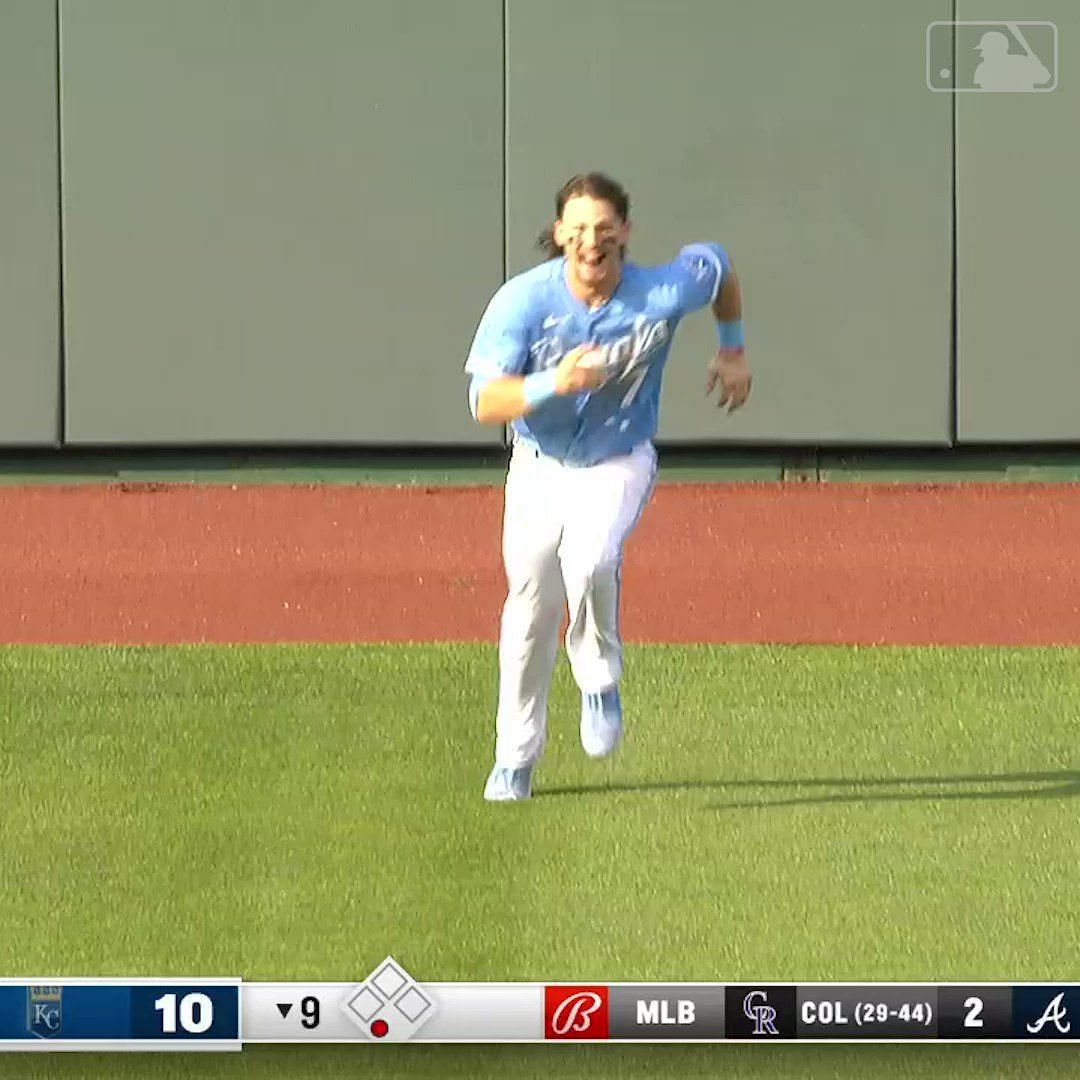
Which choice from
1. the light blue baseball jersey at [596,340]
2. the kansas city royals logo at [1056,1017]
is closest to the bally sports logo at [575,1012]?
the kansas city royals logo at [1056,1017]

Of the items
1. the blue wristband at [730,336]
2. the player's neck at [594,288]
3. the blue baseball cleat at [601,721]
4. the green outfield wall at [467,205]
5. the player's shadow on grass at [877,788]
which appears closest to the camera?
the player's neck at [594,288]

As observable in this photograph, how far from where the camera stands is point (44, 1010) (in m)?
3.74

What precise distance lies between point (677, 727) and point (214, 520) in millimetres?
4956

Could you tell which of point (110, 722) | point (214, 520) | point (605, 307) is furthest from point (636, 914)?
point (214, 520)

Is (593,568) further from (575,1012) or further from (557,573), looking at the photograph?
(575,1012)

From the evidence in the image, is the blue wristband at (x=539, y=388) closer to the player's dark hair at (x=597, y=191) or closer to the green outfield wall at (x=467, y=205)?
the player's dark hair at (x=597, y=191)

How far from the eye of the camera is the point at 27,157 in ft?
37.6

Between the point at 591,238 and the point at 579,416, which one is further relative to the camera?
the point at 579,416

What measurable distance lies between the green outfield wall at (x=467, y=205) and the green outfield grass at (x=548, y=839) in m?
4.28

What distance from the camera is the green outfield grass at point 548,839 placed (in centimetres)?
450

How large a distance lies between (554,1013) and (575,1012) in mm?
32

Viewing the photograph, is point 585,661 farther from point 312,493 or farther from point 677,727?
point 312,493
